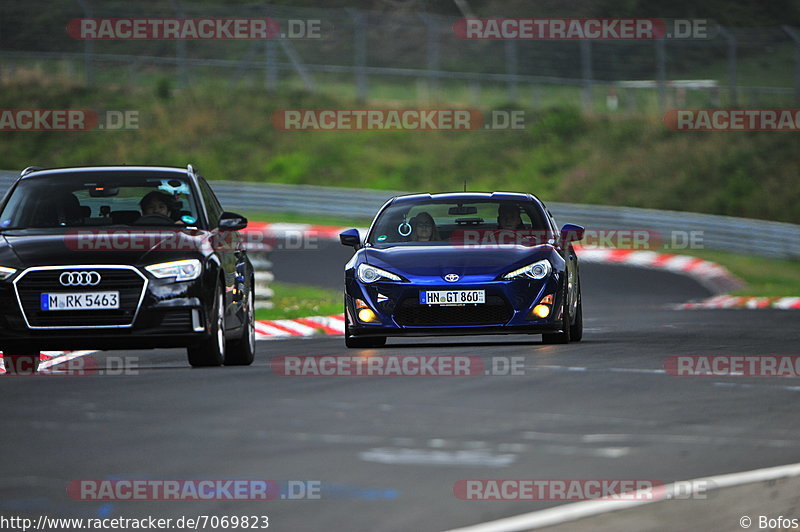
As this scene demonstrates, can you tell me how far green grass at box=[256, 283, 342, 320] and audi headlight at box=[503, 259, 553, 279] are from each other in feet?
25.9

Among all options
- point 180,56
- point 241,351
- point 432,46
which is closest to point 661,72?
point 432,46

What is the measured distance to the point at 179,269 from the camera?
11.7m

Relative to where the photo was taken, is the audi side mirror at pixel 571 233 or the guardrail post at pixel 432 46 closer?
the audi side mirror at pixel 571 233

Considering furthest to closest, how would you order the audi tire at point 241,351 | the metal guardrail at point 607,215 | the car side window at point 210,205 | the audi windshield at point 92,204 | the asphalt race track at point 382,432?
1. the metal guardrail at point 607,215
2. the audi tire at point 241,351
3. the car side window at point 210,205
4. the audi windshield at point 92,204
5. the asphalt race track at point 382,432

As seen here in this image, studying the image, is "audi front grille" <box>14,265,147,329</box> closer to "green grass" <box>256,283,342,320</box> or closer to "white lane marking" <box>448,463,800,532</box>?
"white lane marking" <box>448,463,800,532</box>

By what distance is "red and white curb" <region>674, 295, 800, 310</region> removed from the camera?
80.1 feet

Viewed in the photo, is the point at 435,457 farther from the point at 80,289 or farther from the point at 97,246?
the point at 97,246

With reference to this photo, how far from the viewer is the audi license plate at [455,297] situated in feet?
44.8

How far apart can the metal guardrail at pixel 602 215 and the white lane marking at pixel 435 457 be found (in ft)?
88.1

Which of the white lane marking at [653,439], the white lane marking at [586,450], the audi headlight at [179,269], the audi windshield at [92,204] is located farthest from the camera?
the audi windshield at [92,204]

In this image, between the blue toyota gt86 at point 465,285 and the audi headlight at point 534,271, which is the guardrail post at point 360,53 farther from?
the audi headlight at point 534,271

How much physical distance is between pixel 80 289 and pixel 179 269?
0.71m

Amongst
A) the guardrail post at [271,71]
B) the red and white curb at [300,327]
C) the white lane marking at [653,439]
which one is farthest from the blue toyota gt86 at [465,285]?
the guardrail post at [271,71]

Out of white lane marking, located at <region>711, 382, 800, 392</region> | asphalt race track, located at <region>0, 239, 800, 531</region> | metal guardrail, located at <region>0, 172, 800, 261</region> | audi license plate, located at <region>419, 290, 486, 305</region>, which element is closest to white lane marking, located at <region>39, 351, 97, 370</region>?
asphalt race track, located at <region>0, 239, 800, 531</region>
